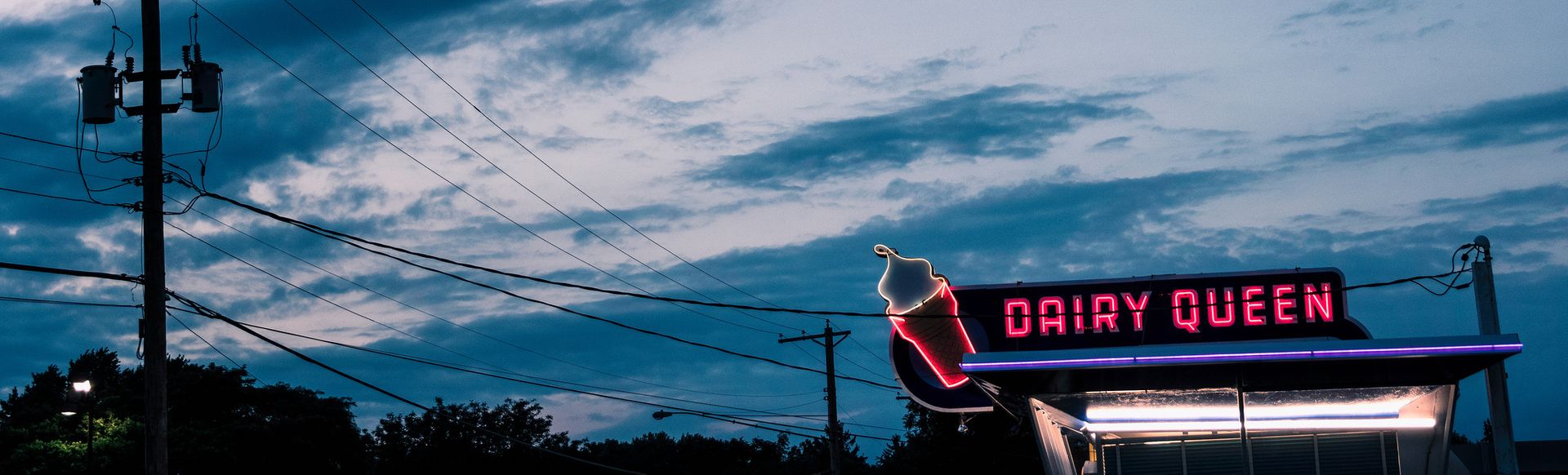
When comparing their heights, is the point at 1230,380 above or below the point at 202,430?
below

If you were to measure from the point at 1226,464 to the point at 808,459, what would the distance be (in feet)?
264

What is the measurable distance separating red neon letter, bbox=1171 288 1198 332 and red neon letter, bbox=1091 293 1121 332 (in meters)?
1.43

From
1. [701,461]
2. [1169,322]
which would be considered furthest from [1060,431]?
[701,461]

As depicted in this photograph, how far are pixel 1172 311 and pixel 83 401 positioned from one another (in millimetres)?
47273

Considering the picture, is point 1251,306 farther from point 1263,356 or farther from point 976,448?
point 976,448

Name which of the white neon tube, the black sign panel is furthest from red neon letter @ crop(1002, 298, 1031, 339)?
the white neon tube

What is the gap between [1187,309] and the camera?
34.8 metres

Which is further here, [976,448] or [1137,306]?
[976,448]

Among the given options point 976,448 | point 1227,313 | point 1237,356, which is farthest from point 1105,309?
point 976,448

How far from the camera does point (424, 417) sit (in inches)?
3410

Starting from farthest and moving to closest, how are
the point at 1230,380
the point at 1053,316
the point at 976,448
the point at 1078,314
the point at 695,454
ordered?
the point at 695,454
the point at 976,448
the point at 1053,316
the point at 1078,314
the point at 1230,380

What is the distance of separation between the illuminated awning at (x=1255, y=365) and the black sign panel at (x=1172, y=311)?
1161cm

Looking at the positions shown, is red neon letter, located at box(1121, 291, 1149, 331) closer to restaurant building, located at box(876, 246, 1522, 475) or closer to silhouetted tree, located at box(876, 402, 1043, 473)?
restaurant building, located at box(876, 246, 1522, 475)

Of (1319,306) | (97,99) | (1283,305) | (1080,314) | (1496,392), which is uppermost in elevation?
(97,99)
